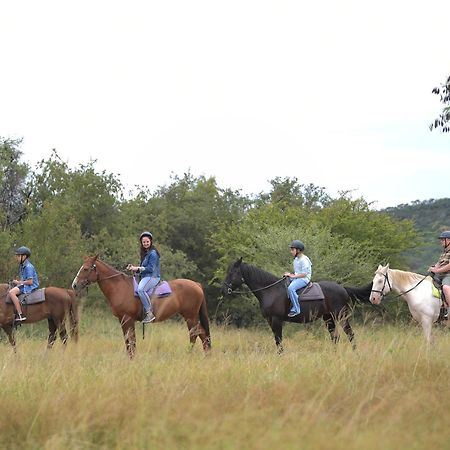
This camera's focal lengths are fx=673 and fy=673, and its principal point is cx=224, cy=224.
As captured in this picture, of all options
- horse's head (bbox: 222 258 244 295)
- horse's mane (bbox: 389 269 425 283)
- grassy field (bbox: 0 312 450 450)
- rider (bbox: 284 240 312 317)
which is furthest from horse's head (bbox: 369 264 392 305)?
grassy field (bbox: 0 312 450 450)

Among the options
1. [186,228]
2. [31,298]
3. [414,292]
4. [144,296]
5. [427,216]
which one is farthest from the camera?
[427,216]

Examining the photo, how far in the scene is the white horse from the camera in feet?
40.8

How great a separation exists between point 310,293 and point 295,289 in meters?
0.32

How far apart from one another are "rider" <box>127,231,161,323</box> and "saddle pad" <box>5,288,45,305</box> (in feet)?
10.1

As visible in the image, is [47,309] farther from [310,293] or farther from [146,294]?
[310,293]

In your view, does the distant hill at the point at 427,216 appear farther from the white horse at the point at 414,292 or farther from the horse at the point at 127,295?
the horse at the point at 127,295

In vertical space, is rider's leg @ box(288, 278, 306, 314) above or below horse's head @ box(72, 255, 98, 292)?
below

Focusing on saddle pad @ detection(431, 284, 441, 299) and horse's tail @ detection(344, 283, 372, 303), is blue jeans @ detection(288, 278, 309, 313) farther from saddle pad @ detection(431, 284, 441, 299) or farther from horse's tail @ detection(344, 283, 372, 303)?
saddle pad @ detection(431, 284, 441, 299)

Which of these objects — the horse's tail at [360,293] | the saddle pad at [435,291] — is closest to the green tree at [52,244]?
the horse's tail at [360,293]

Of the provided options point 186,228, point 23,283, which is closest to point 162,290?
point 23,283

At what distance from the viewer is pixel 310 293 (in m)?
13.3

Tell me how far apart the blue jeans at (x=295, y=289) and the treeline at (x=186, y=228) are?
1.39 metres

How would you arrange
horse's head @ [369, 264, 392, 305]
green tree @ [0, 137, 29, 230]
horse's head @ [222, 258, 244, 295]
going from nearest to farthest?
1. horse's head @ [369, 264, 392, 305]
2. horse's head @ [222, 258, 244, 295]
3. green tree @ [0, 137, 29, 230]

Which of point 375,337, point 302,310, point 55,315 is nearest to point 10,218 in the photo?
point 55,315
